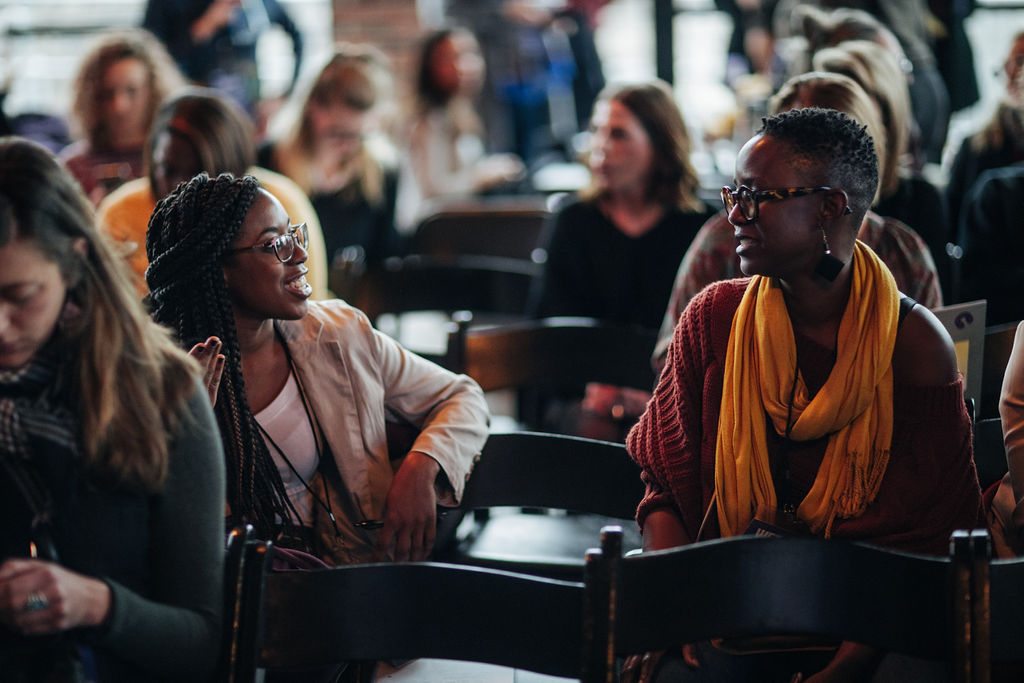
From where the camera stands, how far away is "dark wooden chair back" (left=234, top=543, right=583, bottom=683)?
53.5 inches

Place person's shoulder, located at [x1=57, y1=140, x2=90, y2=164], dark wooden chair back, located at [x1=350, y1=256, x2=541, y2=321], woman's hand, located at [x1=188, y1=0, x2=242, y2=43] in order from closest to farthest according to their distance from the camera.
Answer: dark wooden chair back, located at [x1=350, y1=256, x2=541, y2=321] < person's shoulder, located at [x1=57, y1=140, x2=90, y2=164] < woman's hand, located at [x1=188, y1=0, x2=242, y2=43]

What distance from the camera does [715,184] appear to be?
514cm

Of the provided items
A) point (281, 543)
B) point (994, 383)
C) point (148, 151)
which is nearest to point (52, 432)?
point (281, 543)

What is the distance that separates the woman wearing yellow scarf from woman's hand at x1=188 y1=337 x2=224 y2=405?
0.65m

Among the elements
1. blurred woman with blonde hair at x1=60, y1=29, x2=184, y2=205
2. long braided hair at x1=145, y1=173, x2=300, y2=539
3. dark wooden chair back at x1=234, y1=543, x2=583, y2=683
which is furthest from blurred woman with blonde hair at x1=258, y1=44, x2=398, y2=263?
dark wooden chair back at x1=234, y1=543, x2=583, y2=683

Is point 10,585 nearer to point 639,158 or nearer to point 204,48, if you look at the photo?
point 639,158

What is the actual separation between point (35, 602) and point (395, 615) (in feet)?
1.35

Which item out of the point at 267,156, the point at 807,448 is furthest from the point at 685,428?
the point at 267,156

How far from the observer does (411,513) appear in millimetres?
1737

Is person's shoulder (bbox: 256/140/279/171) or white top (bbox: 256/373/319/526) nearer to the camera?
white top (bbox: 256/373/319/526)

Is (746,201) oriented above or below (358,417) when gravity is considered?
above

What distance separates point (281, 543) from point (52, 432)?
1.83ft

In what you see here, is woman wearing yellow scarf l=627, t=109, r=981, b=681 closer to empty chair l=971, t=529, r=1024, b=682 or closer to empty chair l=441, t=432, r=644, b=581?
empty chair l=441, t=432, r=644, b=581

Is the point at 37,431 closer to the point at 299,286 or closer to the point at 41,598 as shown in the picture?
the point at 41,598
